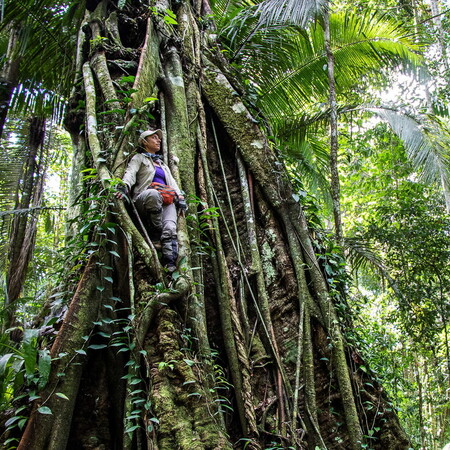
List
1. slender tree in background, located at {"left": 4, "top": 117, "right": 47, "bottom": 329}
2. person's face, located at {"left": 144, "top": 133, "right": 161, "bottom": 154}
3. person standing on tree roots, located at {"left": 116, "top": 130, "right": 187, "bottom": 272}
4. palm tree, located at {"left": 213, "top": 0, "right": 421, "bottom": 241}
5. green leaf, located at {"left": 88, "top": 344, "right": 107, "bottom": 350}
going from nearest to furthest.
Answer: green leaf, located at {"left": 88, "top": 344, "right": 107, "bottom": 350} < person standing on tree roots, located at {"left": 116, "top": 130, "right": 187, "bottom": 272} < person's face, located at {"left": 144, "top": 133, "right": 161, "bottom": 154} < slender tree in background, located at {"left": 4, "top": 117, "right": 47, "bottom": 329} < palm tree, located at {"left": 213, "top": 0, "right": 421, "bottom": 241}

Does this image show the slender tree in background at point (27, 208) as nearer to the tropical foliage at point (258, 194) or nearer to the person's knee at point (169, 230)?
the tropical foliage at point (258, 194)

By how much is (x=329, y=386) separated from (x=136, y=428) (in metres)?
1.64

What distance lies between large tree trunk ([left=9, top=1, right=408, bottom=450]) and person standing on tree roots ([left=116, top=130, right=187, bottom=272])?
0.30 feet

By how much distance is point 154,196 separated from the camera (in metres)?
3.21

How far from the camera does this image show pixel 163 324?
2512 millimetres

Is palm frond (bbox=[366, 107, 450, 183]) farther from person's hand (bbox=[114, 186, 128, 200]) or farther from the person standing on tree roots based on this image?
person's hand (bbox=[114, 186, 128, 200])

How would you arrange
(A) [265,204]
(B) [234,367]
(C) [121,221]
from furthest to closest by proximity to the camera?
(A) [265,204] < (B) [234,367] < (C) [121,221]

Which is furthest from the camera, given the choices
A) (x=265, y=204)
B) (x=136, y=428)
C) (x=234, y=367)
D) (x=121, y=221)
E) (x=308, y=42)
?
(x=308, y=42)

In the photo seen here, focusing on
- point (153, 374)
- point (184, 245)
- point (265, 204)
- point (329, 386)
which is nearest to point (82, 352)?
point (153, 374)

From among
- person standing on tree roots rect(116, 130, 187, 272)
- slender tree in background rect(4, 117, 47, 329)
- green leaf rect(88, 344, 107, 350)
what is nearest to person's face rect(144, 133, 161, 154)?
person standing on tree roots rect(116, 130, 187, 272)

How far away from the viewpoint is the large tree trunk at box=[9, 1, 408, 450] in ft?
7.56

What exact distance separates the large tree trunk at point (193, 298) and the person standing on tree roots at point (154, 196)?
0.09m

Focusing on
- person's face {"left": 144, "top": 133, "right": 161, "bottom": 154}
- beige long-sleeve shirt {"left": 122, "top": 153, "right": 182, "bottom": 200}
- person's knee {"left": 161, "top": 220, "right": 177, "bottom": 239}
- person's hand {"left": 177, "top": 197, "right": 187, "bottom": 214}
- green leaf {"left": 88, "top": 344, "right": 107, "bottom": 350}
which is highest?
person's face {"left": 144, "top": 133, "right": 161, "bottom": 154}

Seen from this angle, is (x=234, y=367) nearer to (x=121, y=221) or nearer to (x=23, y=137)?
(x=121, y=221)
